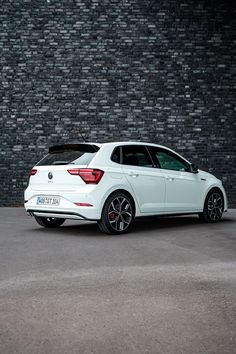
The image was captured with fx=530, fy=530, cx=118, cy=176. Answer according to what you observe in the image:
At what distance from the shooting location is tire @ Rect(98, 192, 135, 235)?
8.84m

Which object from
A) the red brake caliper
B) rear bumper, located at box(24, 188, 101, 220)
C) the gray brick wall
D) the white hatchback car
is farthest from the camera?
the gray brick wall

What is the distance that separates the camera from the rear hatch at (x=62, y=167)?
29.2ft

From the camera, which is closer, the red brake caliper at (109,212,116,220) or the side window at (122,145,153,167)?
the red brake caliper at (109,212,116,220)

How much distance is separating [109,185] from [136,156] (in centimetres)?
114

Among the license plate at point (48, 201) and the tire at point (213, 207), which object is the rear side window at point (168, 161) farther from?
the license plate at point (48, 201)

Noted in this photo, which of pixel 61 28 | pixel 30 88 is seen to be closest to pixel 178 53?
pixel 61 28

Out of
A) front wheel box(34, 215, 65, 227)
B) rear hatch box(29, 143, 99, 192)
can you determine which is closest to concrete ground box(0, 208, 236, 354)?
rear hatch box(29, 143, 99, 192)

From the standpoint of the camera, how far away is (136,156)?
974 centimetres

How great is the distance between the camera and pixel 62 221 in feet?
34.6

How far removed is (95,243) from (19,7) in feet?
34.6

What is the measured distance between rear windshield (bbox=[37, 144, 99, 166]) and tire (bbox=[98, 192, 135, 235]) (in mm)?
793

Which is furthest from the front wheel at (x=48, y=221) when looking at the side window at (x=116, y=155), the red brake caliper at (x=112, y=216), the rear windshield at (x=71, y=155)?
the side window at (x=116, y=155)

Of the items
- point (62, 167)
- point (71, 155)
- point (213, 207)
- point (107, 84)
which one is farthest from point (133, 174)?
point (107, 84)

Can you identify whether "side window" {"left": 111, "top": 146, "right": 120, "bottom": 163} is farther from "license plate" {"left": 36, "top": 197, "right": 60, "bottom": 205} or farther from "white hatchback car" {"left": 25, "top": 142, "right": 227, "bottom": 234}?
"license plate" {"left": 36, "top": 197, "right": 60, "bottom": 205}
